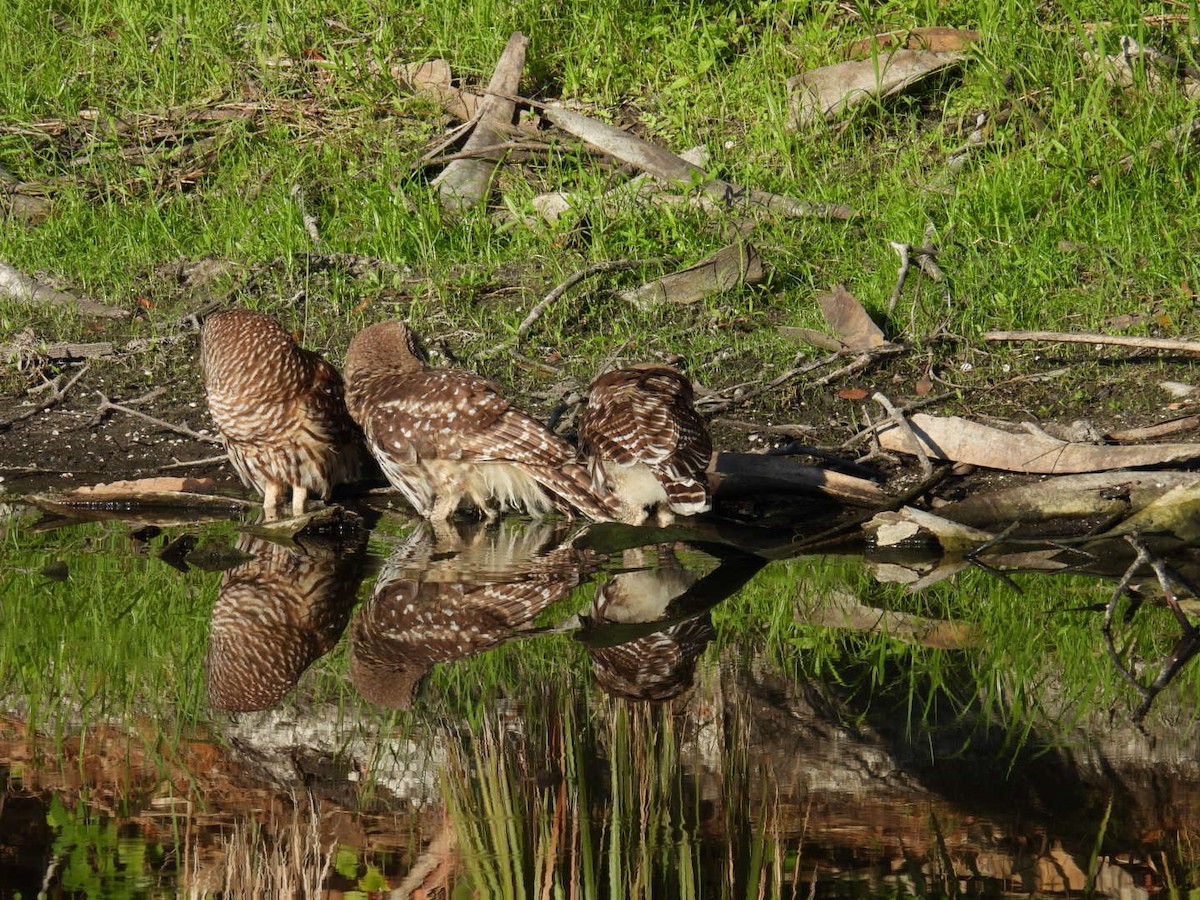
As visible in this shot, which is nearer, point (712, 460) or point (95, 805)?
point (95, 805)

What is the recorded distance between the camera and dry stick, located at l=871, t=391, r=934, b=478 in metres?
6.63

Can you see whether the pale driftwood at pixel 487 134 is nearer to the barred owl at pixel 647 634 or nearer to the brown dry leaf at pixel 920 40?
the brown dry leaf at pixel 920 40

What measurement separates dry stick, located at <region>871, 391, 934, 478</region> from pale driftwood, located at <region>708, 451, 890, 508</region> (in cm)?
27

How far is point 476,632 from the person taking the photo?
5.07 meters

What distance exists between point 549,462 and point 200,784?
275cm

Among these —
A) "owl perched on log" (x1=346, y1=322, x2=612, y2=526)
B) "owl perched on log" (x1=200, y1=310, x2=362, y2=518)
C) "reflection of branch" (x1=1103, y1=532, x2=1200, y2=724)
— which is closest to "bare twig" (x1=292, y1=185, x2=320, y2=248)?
"owl perched on log" (x1=200, y1=310, x2=362, y2=518)

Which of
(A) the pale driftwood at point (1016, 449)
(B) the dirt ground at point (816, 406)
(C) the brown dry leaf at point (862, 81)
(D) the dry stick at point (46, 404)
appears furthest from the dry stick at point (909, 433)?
(D) the dry stick at point (46, 404)

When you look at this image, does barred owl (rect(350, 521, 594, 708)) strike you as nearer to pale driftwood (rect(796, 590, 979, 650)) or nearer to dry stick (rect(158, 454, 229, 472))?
pale driftwood (rect(796, 590, 979, 650))

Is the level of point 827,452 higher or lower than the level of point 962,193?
lower

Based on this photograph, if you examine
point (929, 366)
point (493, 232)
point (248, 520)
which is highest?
point (493, 232)

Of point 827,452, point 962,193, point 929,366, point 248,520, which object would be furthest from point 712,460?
point 962,193

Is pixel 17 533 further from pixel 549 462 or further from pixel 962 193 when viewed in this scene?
pixel 962 193

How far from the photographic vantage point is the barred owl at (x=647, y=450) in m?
6.16

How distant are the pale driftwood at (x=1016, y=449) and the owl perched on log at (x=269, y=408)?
8.74 ft
